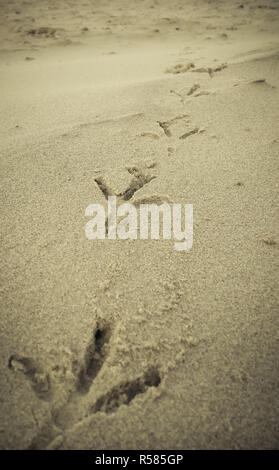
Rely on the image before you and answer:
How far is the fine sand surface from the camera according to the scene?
0.67 meters

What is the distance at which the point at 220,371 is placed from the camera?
727 millimetres

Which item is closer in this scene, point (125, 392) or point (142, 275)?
point (125, 392)

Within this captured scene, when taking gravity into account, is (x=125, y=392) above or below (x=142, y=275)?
below

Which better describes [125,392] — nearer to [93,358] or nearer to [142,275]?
[93,358]

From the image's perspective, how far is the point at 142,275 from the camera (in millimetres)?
912

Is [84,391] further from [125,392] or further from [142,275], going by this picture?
[142,275]

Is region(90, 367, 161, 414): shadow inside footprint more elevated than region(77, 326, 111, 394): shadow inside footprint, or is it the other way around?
region(77, 326, 111, 394): shadow inside footprint

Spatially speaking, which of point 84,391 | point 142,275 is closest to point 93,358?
point 84,391

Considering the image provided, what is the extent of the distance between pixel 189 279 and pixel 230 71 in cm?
192

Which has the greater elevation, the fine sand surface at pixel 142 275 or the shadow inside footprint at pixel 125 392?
the fine sand surface at pixel 142 275

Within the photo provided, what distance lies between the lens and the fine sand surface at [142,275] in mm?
674

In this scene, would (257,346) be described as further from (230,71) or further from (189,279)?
(230,71)

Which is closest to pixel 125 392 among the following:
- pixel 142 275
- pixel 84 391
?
pixel 84 391

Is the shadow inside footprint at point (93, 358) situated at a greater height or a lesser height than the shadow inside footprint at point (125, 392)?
greater
